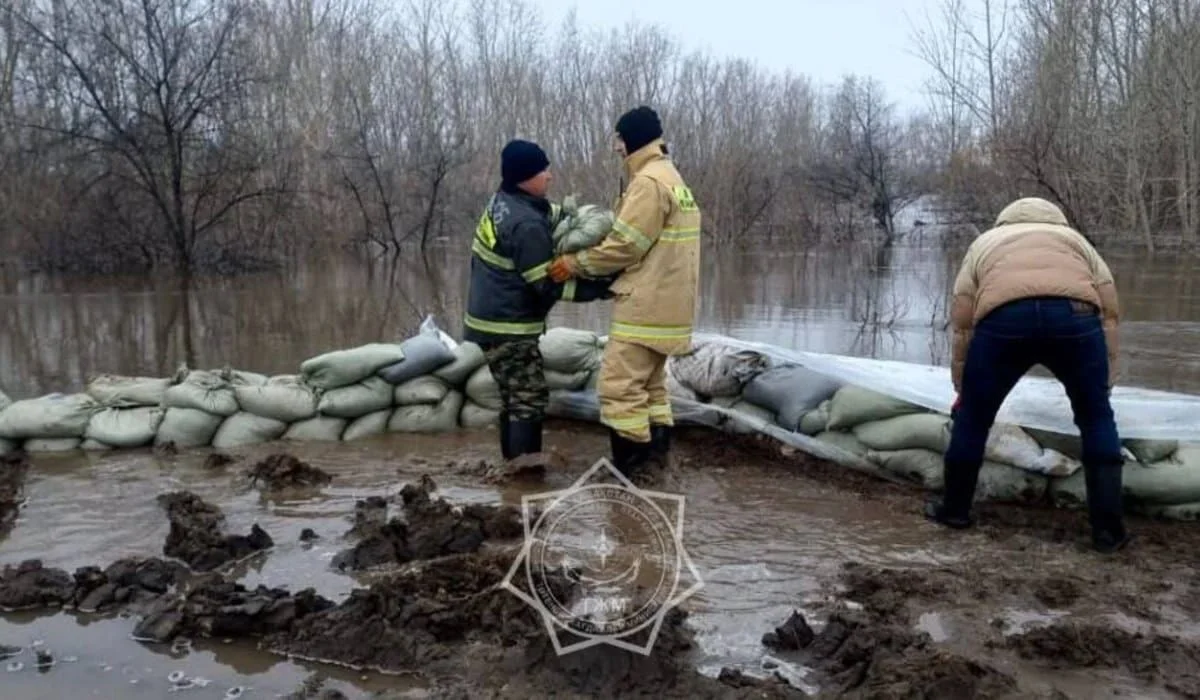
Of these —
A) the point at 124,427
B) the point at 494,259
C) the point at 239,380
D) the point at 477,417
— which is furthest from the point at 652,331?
the point at 124,427

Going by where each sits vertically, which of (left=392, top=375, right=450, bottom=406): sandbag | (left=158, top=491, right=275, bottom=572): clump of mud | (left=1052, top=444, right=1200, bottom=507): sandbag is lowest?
(left=158, top=491, right=275, bottom=572): clump of mud

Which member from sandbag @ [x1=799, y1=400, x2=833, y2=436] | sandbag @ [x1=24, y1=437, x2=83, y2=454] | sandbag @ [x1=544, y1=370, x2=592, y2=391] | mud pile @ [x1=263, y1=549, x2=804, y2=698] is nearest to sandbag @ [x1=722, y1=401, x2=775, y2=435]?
sandbag @ [x1=799, y1=400, x2=833, y2=436]

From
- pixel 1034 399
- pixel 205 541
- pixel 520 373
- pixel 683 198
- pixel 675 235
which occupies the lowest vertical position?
pixel 205 541

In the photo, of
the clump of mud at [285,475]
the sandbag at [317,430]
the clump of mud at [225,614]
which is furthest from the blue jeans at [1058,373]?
the sandbag at [317,430]

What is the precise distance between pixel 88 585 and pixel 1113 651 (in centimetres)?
302

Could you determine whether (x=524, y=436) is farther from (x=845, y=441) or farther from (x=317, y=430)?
(x=845, y=441)

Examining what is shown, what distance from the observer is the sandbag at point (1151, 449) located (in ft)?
12.6

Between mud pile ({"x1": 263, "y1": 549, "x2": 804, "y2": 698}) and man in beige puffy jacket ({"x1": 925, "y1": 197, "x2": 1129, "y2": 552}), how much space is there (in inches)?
56.4

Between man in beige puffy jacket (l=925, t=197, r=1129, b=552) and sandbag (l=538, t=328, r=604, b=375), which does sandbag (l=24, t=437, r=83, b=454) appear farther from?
man in beige puffy jacket (l=925, t=197, r=1129, b=552)

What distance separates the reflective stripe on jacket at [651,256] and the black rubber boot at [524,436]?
23.7 inches

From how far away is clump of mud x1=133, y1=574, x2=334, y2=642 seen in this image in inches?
113

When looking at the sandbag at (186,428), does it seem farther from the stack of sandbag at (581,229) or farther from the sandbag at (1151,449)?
the sandbag at (1151,449)

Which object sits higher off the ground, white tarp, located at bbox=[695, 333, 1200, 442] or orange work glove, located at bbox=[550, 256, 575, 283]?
orange work glove, located at bbox=[550, 256, 575, 283]

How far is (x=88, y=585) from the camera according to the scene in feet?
10.3
